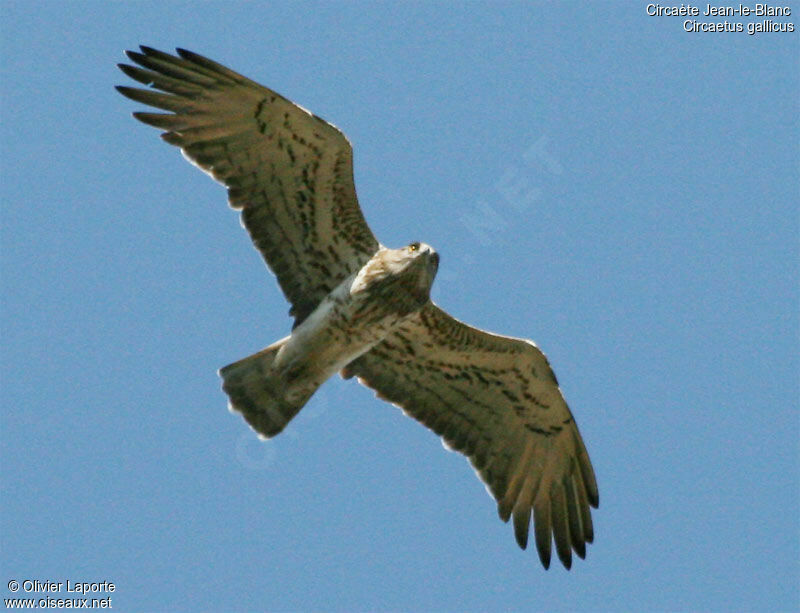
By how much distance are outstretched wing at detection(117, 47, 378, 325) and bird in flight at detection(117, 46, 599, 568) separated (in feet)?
0.04

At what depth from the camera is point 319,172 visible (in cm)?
1388

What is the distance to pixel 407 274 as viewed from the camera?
43.9 feet

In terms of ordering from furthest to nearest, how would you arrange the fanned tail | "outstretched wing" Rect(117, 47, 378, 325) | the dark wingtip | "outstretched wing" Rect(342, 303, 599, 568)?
the dark wingtip, "outstretched wing" Rect(342, 303, 599, 568), the fanned tail, "outstretched wing" Rect(117, 47, 378, 325)

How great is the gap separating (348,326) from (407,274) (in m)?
0.81

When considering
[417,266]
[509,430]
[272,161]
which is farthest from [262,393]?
[509,430]

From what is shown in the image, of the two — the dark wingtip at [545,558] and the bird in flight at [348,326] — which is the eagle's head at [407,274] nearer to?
the bird in flight at [348,326]

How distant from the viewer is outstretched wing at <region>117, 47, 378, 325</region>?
1365 cm

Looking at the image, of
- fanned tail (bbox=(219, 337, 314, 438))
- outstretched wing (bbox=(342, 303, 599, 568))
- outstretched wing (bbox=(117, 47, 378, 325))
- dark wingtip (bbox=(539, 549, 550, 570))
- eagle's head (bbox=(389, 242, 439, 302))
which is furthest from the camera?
dark wingtip (bbox=(539, 549, 550, 570))

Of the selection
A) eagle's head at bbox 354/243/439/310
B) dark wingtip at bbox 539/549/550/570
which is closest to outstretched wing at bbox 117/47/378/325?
eagle's head at bbox 354/243/439/310

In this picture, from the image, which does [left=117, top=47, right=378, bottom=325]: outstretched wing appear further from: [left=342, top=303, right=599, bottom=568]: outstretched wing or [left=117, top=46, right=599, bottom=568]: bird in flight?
[left=342, top=303, right=599, bottom=568]: outstretched wing

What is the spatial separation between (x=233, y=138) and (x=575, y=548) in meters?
5.44

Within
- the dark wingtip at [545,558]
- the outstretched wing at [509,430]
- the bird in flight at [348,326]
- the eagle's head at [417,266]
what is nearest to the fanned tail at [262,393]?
the bird in flight at [348,326]

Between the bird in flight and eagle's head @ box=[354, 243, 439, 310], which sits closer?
eagle's head @ box=[354, 243, 439, 310]

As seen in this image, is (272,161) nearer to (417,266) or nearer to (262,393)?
(417,266)
